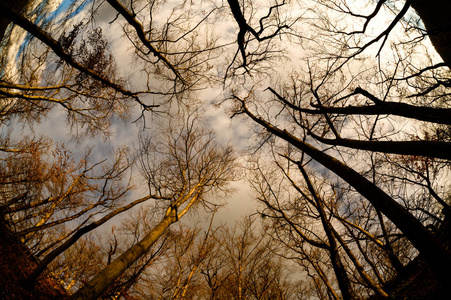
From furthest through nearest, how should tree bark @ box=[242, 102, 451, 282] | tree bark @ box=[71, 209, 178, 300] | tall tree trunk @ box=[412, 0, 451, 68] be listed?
tall tree trunk @ box=[412, 0, 451, 68] < tree bark @ box=[71, 209, 178, 300] < tree bark @ box=[242, 102, 451, 282]

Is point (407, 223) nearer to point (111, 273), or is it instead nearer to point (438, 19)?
point (111, 273)

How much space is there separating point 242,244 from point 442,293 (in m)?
10.6

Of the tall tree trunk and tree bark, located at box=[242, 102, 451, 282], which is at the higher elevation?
the tall tree trunk

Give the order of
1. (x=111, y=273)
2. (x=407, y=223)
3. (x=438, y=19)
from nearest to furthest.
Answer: (x=407, y=223) < (x=111, y=273) < (x=438, y=19)

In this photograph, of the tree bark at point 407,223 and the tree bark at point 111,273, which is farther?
the tree bark at point 111,273

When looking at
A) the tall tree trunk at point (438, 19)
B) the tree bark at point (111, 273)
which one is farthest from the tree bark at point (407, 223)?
the tall tree trunk at point (438, 19)

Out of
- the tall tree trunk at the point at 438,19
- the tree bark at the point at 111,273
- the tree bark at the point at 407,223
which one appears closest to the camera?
the tree bark at the point at 407,223

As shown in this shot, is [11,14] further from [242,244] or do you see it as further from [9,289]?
[242,244]

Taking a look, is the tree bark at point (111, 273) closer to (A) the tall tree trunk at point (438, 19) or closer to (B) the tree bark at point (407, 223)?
(B) the tree bark at point (407, 223)

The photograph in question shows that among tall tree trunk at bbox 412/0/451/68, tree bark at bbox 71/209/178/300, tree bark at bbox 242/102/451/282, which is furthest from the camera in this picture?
tall tree trunk at bbox 412/0/451/68

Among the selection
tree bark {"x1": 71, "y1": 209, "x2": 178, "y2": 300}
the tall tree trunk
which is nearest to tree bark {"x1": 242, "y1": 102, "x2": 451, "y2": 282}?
tree bark {"x1": 71, "y1": 209, "x2": 178, "y2": 300}

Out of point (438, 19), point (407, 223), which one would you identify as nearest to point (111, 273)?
point (407, 223)

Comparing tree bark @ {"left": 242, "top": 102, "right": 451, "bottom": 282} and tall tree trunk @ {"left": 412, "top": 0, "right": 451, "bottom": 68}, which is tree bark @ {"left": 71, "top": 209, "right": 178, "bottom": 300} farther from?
tall tree trunk @ {"left": 412, "top": 0, "right": 451, "bottom": 68}

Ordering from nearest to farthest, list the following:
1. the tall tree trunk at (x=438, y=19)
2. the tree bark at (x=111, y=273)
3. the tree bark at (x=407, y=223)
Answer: the tree bark at (x=407, y=223) → the tree bark at (x=111, y=273) → the tall tree trunk at (x=438, y=19)
